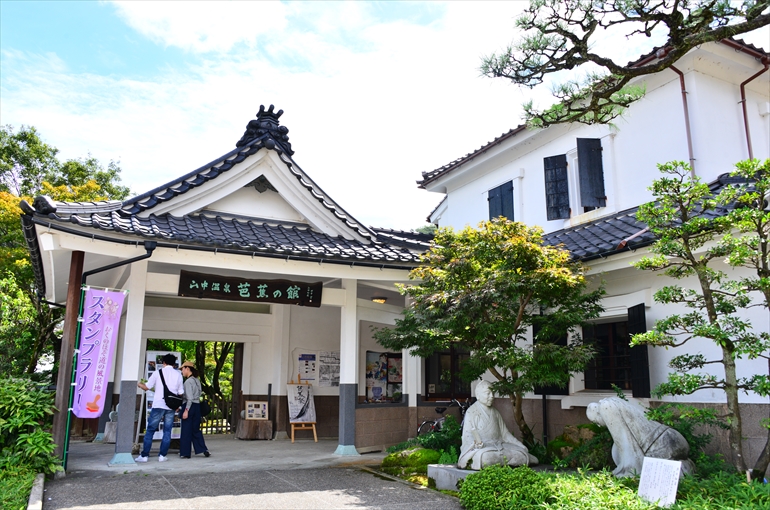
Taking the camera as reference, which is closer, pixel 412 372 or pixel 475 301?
pixel 475 301

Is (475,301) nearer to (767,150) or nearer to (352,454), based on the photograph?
(352,454)

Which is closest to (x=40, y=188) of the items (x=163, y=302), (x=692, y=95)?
(x=163, y=302)

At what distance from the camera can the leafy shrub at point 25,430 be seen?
830cm

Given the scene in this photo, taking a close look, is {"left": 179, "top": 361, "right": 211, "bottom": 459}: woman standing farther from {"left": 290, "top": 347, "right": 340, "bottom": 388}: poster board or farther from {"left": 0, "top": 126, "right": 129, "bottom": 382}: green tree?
{"left": 0, "top": 126, "right": 129, "bottom": 382}: green tree

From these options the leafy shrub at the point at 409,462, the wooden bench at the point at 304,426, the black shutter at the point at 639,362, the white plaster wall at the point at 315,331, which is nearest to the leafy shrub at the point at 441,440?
the leafy shrub at the point at 409,462

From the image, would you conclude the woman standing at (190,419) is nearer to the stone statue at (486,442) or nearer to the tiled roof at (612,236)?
the stone statue at (486,442)

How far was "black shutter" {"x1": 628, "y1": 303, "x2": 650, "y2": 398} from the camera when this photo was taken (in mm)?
9367

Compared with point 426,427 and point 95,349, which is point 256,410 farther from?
point 95,349

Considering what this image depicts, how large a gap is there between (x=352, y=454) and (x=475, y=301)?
4440 mm

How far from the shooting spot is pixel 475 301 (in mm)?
9297

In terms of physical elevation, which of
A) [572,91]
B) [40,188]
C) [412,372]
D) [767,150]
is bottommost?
[412,372]

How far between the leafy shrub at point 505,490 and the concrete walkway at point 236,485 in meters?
0.40

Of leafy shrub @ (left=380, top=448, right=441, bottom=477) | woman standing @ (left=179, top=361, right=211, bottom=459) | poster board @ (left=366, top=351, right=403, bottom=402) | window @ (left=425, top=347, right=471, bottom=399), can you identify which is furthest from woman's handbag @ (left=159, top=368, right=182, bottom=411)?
window @ (left=425, top=347, right=471, bottom=399)

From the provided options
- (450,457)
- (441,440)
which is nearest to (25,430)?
(450,457)
